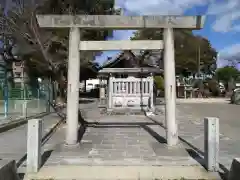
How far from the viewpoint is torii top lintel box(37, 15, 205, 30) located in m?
7.92

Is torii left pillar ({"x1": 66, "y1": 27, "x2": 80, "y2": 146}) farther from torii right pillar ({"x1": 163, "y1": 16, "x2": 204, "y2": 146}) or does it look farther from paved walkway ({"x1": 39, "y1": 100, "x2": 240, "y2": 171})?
torii right pillar ({"x1": 163, "y1": 16, "x2": 204, "y2": 146})

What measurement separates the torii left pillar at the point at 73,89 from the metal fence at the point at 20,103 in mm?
4337

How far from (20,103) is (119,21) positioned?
22.2ft

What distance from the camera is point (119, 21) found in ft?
26.3

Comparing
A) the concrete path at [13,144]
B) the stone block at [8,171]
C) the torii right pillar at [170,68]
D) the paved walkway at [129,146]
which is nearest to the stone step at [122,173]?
the paved walkway at [129,146]

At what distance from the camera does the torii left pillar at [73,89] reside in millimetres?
7906

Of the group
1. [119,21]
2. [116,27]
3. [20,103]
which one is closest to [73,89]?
[116,27]

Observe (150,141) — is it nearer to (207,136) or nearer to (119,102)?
(207,136)

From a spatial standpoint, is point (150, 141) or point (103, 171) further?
point (150, 141)

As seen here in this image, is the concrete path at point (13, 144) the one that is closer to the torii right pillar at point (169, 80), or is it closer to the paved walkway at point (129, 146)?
the paved walkway at point (129, 146)

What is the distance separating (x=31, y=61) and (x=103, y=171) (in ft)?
58.4

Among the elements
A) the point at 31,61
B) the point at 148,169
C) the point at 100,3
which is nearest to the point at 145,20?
the point at 148,169

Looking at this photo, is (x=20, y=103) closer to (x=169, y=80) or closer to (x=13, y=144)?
(x=13, y=144)

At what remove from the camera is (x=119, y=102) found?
18328 millimetres
